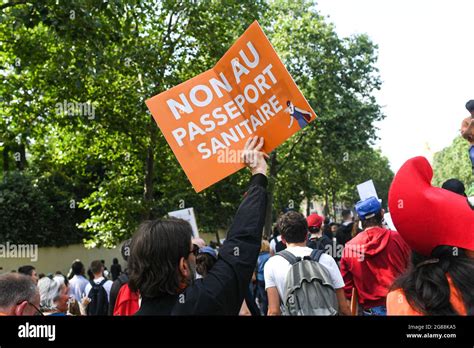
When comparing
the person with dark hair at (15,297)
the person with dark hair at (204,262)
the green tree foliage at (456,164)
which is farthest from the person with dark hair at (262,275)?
the green tree foliage at (456,164)

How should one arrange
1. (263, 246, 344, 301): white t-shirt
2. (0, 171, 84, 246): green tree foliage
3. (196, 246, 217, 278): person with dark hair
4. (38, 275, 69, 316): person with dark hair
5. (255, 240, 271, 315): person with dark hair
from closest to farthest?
(263, 246, 344, 301): white t-shirt
(38, 275, 69, 316): person with dark hair
(196, 246, 217, 278): person with dark hair
(255, 240, 271, 315): person with dark hair
(0, 171, 84, 246): green tree foliage

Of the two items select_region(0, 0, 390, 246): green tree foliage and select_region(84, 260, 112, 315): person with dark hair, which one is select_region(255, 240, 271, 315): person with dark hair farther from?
select_region(0, 0, 390, 246): green tree foliage

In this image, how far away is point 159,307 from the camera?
243 cm

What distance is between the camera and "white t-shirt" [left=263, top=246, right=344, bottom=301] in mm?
4789

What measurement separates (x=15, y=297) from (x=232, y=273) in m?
1.40

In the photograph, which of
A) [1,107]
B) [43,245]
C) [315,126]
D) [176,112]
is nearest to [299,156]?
[315,126]

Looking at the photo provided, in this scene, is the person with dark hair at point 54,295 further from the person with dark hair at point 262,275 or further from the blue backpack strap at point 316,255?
the person with dark hair at point 262,275

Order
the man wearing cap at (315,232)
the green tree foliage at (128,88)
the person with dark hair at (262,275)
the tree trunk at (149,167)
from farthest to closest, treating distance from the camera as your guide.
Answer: the tree trunk at (149,167) < the green tree foliage at (128,88) < the person with dark hair at (262,275) < the man wearing cap at (315,232)

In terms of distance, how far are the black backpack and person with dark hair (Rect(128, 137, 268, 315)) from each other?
209 inches

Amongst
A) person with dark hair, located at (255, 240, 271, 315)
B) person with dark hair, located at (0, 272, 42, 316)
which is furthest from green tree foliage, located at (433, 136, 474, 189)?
person with dark hair, located at (0, 272, 42, 316)

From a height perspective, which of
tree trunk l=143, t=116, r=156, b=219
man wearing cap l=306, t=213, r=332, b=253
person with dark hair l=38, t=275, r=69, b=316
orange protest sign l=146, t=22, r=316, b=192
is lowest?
person with dark hair l=38, t=275, r=69, b=316

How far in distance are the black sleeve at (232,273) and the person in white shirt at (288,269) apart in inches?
91.5

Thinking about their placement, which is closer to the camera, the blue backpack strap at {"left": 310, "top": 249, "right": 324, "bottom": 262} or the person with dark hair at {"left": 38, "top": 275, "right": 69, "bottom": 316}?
the blue backpack strap at {"left": 310, "top": 249, "right": 324, "bottom": 262}

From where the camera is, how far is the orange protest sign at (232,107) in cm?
351
